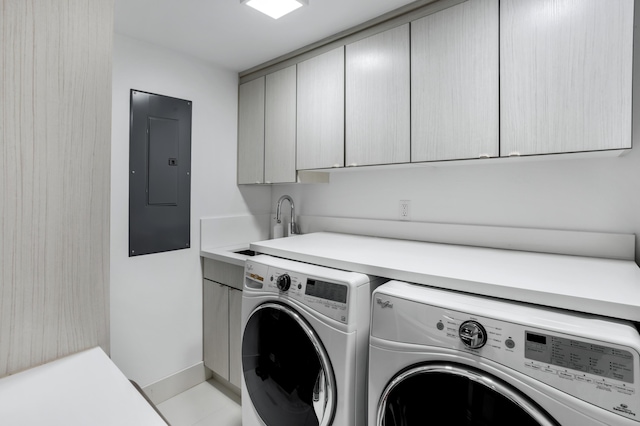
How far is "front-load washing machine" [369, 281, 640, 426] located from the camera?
2.70 ft

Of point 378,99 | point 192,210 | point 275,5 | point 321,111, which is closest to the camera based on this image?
point 275,5

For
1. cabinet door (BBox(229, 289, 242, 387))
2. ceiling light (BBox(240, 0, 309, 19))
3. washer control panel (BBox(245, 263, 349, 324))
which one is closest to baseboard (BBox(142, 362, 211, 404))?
cabinet door (BBox(229, 289, 242, 387))

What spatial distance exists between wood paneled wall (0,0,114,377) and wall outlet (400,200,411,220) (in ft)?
5.83

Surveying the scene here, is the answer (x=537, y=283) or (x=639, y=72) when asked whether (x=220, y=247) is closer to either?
(x=537, y=283)

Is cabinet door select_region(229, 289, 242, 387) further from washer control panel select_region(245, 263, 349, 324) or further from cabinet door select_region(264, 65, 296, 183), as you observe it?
cabinet door select_region(264, 65, 296, 183)

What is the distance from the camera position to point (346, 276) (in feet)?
4.44

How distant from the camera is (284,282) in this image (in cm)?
148

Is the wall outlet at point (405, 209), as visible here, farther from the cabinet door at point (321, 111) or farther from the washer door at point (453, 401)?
the washer door at point (453, 401)

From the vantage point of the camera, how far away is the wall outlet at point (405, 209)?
210 cm

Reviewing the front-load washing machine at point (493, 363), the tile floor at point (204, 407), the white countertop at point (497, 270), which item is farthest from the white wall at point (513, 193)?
the tile floor at point (204, 407)

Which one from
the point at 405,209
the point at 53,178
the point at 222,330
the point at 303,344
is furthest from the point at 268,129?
the point at 53,178

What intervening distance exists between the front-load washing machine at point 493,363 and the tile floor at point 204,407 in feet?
4.10

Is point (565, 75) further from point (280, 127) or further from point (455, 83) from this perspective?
point (280, 127)

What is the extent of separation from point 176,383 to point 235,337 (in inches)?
22.9
